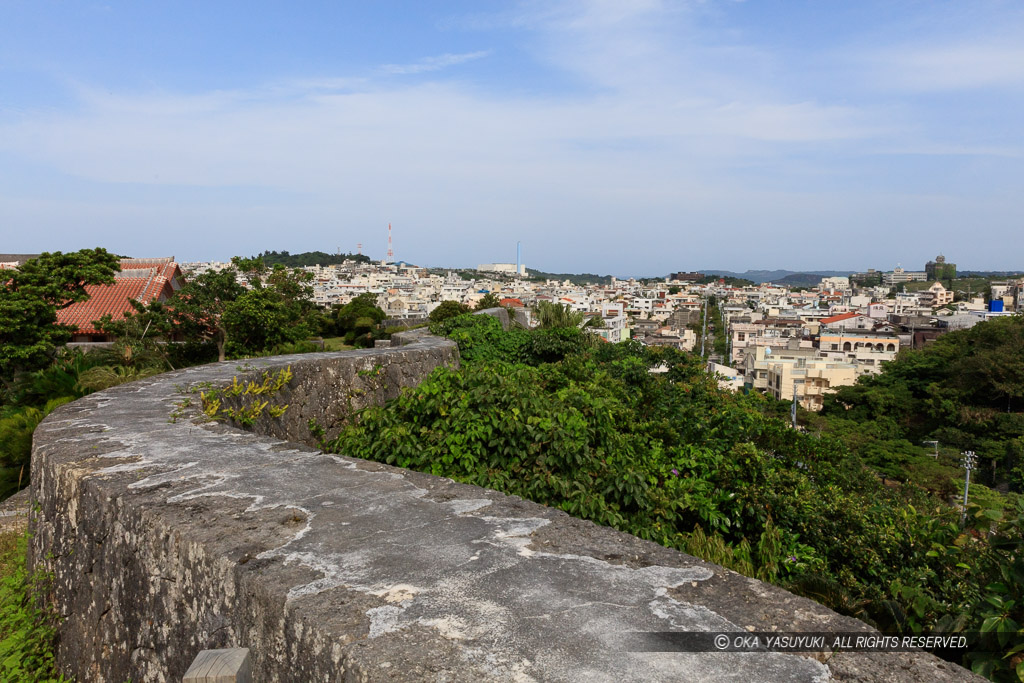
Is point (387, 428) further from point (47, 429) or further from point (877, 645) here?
point (877, 645)

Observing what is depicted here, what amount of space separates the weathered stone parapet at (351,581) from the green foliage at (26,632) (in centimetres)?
9

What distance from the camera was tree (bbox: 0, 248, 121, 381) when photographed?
400 inches

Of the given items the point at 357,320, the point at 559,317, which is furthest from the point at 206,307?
the point at 357,320

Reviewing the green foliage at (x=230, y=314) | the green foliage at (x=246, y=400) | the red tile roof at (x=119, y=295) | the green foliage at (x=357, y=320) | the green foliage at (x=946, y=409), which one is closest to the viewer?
the green foliage at (x=246, y=400)

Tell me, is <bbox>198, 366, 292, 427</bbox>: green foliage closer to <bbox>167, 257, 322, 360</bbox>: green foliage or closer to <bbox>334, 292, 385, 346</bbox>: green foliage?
<bbox>167, 257, 322, 360</bbox>: green foliage

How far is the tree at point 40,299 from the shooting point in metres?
10.2

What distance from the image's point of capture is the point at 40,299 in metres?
10.7

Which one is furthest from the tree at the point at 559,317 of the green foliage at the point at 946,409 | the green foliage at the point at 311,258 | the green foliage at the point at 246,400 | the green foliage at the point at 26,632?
the green foliage at the point at 311,258

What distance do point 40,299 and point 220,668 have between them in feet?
39.2

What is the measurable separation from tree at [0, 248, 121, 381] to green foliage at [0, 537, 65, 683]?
29.1 ft

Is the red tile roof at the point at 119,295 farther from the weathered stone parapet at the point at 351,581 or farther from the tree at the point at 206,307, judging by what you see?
the weathered stone parapet at the point at 351,581

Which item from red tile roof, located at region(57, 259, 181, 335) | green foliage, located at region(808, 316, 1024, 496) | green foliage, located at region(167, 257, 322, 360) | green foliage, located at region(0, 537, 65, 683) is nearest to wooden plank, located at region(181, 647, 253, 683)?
green foliage, located at region(0, 537, 65, 683)

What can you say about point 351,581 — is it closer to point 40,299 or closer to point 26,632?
point 26,632

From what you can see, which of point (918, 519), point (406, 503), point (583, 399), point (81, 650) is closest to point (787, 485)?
point (918, 519)
